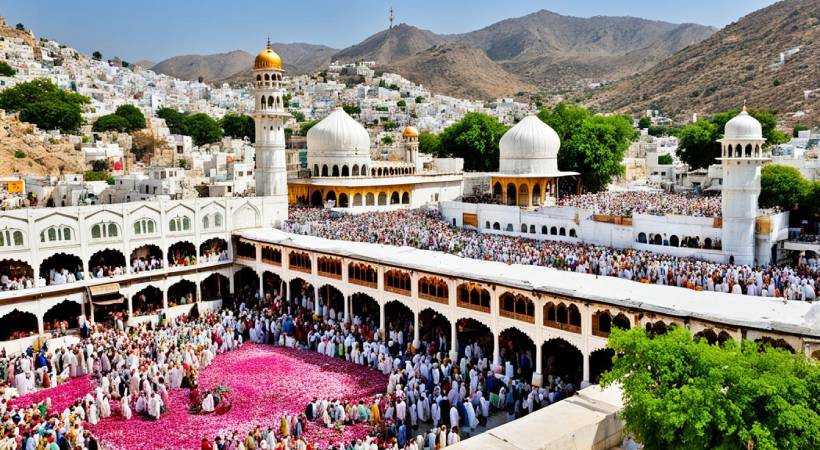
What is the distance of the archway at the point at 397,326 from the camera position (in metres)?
23.4

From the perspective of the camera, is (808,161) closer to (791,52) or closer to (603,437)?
(603,437)

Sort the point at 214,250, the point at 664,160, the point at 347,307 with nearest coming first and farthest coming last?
the point at 347,307 < the point at 214,250 < the point at 664,160

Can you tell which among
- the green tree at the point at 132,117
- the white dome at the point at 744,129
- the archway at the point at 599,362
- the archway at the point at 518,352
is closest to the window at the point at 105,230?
the archway at the point at 518,352

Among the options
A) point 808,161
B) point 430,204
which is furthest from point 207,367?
point 808,161

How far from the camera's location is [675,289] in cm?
1869

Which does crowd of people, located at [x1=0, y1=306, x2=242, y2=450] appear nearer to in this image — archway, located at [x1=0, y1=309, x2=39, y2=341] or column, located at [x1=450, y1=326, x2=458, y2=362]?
archway, located at [x1=0, y1=309, x2=39, y2=341]

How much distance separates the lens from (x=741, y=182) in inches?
917

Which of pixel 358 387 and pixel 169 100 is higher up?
pixel 169 100

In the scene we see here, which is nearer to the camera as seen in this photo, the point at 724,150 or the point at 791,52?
the point at 724,150

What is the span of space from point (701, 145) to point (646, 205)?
16088 mm

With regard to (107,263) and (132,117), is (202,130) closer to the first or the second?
(132,117)

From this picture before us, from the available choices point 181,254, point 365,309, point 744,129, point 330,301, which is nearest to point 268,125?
point 181,254

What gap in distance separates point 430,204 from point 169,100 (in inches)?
3665

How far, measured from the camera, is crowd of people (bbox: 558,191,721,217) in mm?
28609
